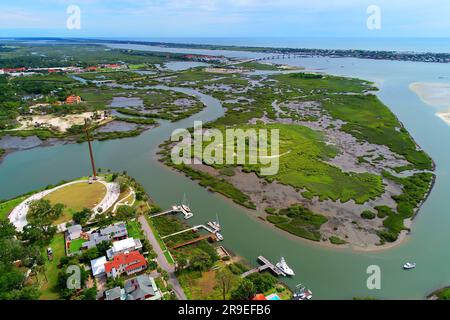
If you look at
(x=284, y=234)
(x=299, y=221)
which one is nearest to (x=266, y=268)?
(x=284, y=234)

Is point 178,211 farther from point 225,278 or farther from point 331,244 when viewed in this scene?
point 331,244

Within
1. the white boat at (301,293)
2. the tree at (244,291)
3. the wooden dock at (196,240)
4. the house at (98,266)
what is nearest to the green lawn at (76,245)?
the house at (98,266)

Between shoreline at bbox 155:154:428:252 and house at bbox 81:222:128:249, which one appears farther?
shoreline at bbox 155:154:428:252

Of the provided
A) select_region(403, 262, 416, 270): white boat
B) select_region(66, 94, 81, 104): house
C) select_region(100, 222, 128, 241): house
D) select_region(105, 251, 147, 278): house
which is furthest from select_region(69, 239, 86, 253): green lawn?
select_region(66, 94, 81, 104): house

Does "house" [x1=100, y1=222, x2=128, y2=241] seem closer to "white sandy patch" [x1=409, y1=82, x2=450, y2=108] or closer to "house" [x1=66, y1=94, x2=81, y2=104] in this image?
"house" [x1=66, y1=94, x2=81, y2=104]
